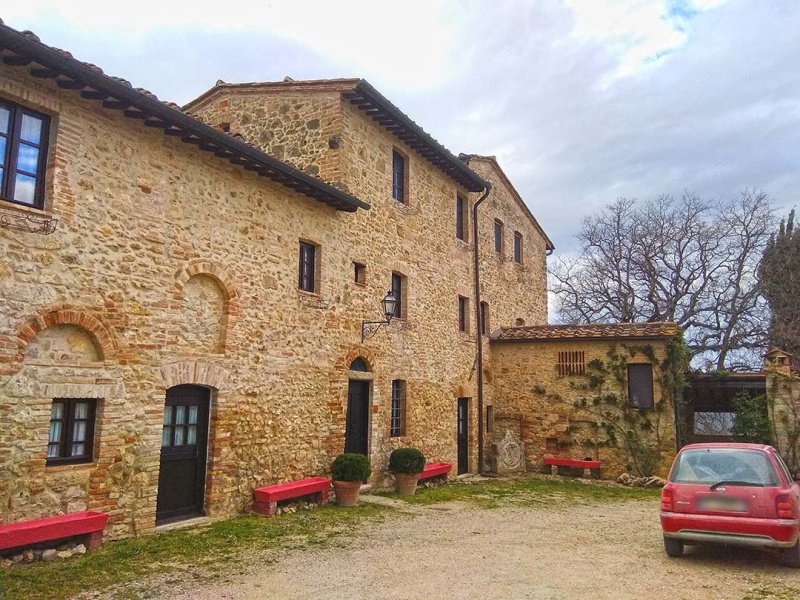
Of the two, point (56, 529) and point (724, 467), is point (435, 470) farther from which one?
point (56, 529)

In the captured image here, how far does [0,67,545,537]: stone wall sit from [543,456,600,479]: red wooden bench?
4.23m

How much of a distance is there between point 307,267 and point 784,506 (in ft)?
26.1

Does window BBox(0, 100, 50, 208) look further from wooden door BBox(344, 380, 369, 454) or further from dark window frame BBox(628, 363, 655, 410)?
dark window frame BBox(628, 363, 655, 410)

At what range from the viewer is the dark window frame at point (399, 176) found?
13.6m

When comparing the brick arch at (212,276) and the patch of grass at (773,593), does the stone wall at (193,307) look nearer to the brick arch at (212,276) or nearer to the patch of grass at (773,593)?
the brick arch at (212,276)

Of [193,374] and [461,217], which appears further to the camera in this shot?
[461,217]

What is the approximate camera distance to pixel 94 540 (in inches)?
260

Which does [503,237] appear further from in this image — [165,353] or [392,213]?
[165,353]

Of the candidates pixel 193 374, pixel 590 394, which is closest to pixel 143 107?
pixel 193 374

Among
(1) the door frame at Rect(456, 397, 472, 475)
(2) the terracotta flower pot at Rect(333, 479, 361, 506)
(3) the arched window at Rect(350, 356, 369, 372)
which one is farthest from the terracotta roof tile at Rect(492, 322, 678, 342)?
(2) the terracotta flower pot at Rect(333, 479, 361, 506)

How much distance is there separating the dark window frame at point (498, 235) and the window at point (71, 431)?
13.7 meters

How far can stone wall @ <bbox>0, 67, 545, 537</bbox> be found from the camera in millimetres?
6465

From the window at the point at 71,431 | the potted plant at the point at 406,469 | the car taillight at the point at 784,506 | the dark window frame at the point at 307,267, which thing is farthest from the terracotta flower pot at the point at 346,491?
the car taillight at the point at 784,506

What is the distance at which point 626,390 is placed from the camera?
1502 centimetres
